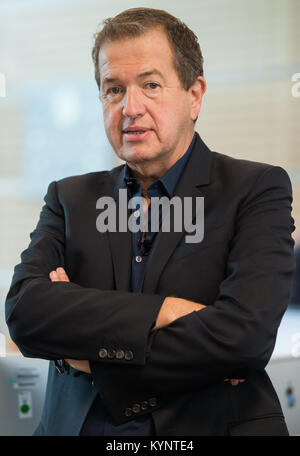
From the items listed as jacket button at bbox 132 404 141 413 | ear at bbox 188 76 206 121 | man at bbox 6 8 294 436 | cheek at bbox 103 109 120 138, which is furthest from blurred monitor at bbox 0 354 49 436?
ear at bbox 188 76 206 121

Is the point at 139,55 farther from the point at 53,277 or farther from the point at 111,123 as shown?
the point at 53,277

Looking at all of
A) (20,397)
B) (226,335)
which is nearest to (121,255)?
(226,335)

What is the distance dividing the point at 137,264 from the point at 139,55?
56cm

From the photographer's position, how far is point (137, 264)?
4.89 ft

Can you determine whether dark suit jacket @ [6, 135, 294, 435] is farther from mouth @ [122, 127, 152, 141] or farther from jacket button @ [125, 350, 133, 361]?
mouth @ [122, 127, 152, 141]

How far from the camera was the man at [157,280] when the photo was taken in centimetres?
127

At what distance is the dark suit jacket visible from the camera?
4.15 feet

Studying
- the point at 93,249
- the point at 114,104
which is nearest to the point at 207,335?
the point at 93,249

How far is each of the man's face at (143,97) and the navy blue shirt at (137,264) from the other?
65 millimetres

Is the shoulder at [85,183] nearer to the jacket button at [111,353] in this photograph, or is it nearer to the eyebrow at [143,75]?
the eyebrow at [143,75]

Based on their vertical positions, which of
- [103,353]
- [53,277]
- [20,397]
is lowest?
[20,397]

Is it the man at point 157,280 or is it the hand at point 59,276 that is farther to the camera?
the hand at point 59,276

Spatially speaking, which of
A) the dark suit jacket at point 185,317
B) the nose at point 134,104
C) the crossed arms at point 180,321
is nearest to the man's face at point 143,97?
the nose at point 134,104

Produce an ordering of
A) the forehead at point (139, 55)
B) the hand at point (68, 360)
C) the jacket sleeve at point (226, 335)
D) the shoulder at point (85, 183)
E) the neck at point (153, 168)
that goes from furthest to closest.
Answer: the shoulder at point (85, 183) → the neck at point (153, 168) → the forehead at point (139, 55) → the hand at point (68, 360) → the jacket sleeve at point (226, 335)
